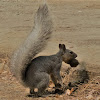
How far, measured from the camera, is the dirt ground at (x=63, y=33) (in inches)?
238

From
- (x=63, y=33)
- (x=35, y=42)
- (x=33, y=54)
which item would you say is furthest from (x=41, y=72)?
(x=63, y=33)

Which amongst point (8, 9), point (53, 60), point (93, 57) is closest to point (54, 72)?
point (53, 60)

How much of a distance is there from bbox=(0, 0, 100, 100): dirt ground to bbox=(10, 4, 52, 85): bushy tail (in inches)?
23.7

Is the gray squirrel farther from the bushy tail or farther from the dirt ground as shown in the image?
the dirt ground

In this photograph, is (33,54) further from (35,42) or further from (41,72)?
(41,72)

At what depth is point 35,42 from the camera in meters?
5.52

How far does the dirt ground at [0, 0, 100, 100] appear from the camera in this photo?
6.05m

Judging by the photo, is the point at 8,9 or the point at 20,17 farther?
the point at 8,9

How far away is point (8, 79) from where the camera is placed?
22.6ft

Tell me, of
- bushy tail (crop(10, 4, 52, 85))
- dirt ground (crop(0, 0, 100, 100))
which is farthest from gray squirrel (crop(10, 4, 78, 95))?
dirt ground (crop(0, 0, 100, 100))

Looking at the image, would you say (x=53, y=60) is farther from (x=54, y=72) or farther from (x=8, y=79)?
(x=8, y=79)

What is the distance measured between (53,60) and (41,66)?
1.34ft

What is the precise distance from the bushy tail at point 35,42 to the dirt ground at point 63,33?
0.60m

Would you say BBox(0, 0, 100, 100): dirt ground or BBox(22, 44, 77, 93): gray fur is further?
BBox(0, 0, 100, 100): dirt ground
